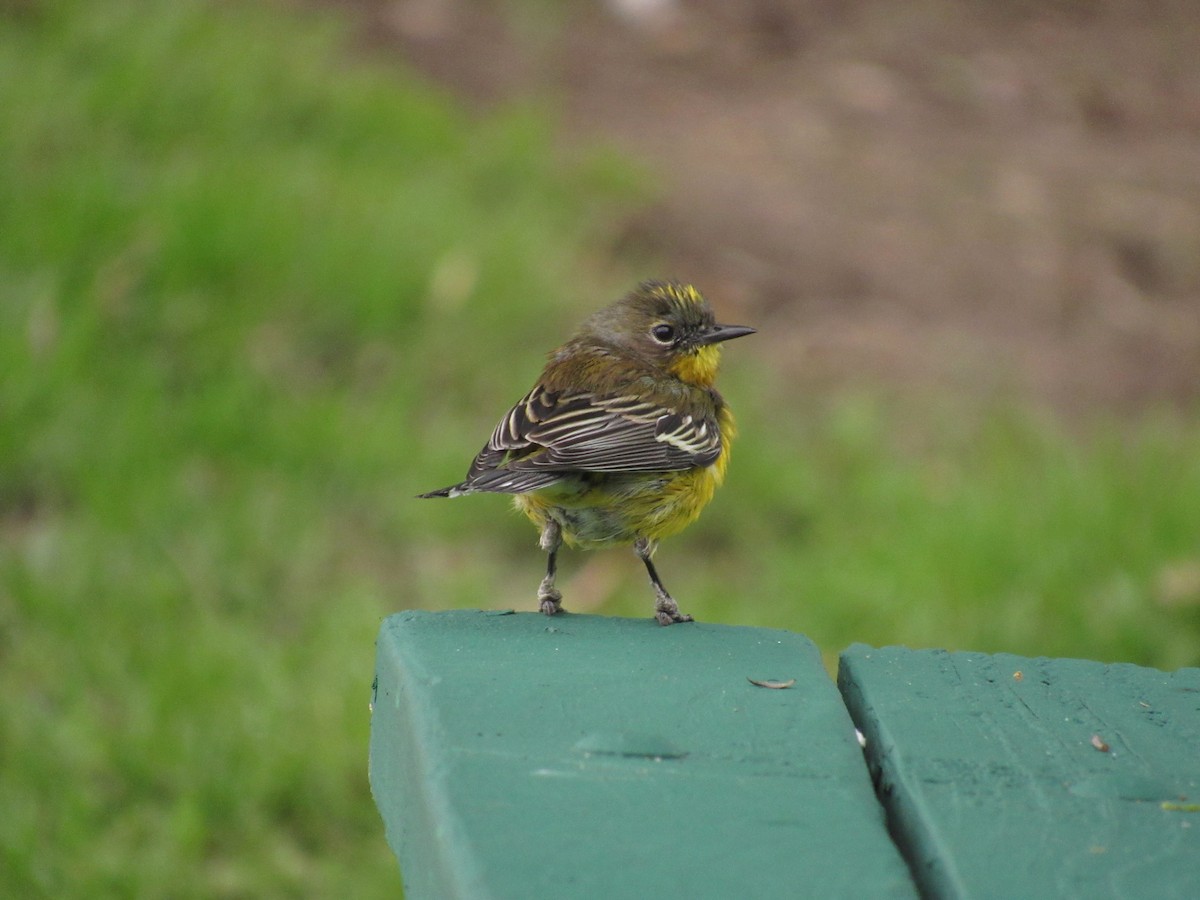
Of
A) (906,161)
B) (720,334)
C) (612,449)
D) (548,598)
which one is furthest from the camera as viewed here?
(906,161)

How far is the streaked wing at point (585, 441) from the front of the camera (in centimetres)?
332

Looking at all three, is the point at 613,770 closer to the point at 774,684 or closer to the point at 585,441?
the point at 774,684

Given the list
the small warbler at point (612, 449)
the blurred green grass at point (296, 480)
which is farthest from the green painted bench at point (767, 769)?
the blurred green grass at point (296, 480)

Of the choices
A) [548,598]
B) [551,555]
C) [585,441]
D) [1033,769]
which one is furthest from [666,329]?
[1033,769]

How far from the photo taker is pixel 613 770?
5.62 feet

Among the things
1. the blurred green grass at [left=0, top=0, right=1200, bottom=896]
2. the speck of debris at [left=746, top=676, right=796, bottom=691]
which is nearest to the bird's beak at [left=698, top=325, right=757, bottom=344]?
the blurred green grass at [left=0, top=0, right=1200, bottom=896]

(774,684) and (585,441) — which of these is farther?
(585,441)

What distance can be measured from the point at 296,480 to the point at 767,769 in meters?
3.80

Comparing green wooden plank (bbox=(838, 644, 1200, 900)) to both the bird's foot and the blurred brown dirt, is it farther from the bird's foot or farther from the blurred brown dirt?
the blurred brown dirt

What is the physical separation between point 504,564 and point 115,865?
76.1 inches

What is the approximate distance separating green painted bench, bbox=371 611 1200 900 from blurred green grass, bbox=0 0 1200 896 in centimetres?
220

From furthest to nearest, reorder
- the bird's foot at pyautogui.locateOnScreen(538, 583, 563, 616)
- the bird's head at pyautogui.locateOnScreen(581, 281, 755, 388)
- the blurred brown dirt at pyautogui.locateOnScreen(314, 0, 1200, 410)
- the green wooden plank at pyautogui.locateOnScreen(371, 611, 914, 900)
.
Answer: the blurred brown dirt at pyautogui.locateOnScreen(314, 0, 1200, 410)
the bird's head at pyautogui.locateOnScreen(581, 281, 755, 388)
the bird's foot at pyautogui.locateOnScreen(538, 583, 563, 616)
the green wooden plank at pyautogui.locateOnScreen(371, 611, 914, 900)

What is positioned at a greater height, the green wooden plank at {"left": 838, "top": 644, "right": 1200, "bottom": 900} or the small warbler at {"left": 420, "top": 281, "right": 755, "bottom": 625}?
the green wooden plank at {"left": 838, "top": 644, "right": 1200, "bottom": 900}

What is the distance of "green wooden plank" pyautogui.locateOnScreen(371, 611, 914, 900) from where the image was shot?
4.99 ft
